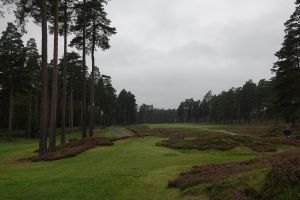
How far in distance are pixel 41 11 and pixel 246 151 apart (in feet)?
53.2

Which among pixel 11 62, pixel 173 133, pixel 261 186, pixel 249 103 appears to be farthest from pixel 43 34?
pixel 249 103

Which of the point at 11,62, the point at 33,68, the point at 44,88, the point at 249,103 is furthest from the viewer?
the point at 249,103

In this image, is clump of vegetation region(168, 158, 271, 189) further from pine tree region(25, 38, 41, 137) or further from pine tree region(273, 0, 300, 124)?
pine tree region(25, 38, 41, 137)

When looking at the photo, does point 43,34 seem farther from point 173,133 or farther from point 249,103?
point 249,103

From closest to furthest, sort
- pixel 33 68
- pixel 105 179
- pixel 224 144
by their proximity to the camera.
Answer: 1. pixel 105 179
2. pixel 224 144
3. pixel 33 68

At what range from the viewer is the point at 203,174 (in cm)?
1291

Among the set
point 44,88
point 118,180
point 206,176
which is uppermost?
point 44,88

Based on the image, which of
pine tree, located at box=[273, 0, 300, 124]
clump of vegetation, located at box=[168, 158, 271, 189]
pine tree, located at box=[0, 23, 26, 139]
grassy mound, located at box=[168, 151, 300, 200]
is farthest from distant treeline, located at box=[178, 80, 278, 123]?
grassy mound, located at box=[168, 151, 300, 200]

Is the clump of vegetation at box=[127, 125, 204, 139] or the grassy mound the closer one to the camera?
the grassy mound

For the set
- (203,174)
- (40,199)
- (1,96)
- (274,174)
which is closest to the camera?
(274,174)

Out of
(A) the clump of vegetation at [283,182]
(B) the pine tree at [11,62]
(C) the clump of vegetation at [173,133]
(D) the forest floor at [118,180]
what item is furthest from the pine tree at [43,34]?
(B) the pine tree at [11,62]

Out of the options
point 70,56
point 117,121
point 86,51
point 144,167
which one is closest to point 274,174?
point 144,167

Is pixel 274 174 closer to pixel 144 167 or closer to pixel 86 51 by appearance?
pixel 144 167

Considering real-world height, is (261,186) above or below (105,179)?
above
